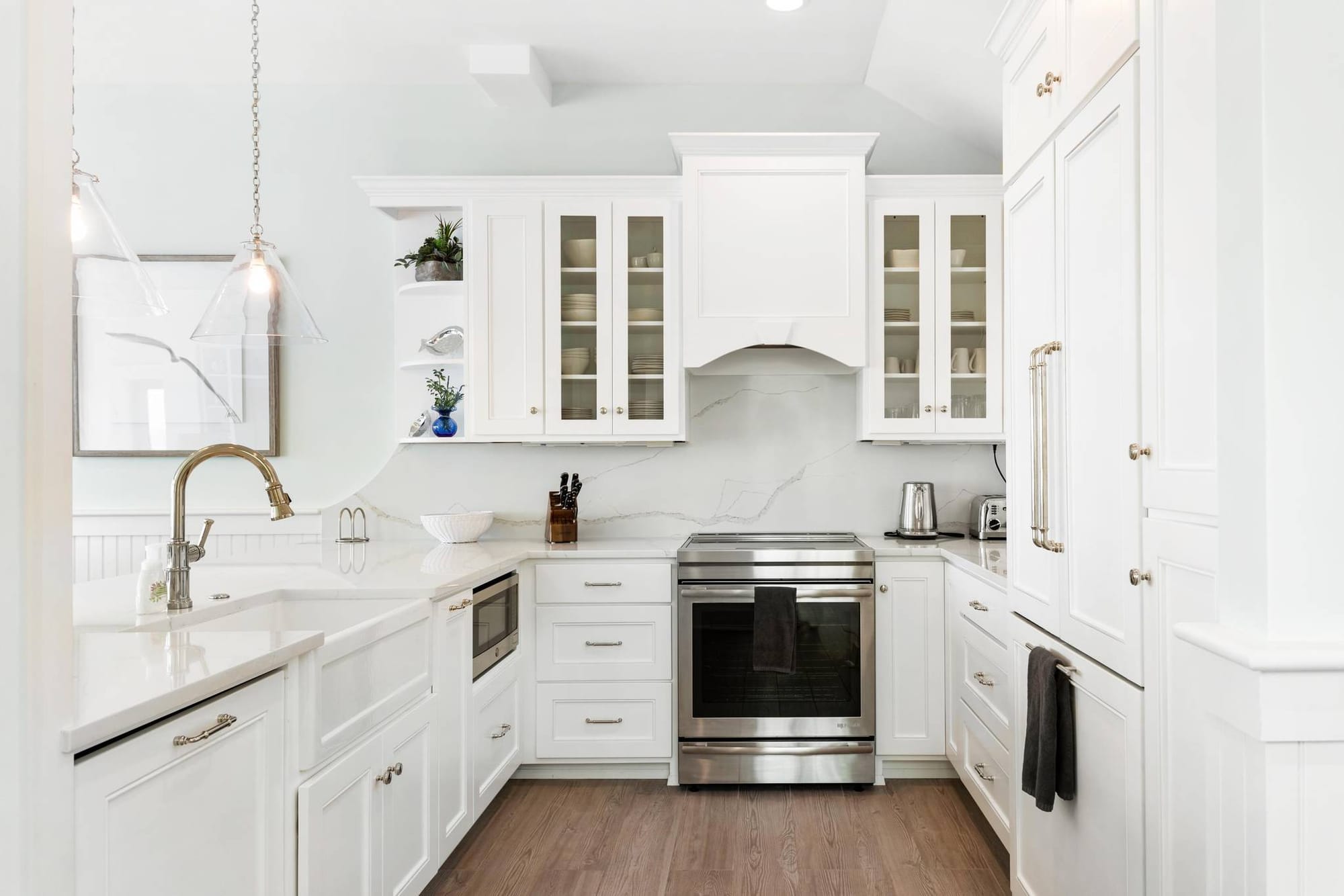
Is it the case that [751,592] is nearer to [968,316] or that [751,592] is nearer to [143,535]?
[968,316]

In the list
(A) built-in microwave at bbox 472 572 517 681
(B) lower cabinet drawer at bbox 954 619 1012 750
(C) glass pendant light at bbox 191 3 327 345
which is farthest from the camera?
(A) built-in microwave at bbox 472 572 517 681

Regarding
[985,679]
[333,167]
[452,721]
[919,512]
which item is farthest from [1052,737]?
[333,167]

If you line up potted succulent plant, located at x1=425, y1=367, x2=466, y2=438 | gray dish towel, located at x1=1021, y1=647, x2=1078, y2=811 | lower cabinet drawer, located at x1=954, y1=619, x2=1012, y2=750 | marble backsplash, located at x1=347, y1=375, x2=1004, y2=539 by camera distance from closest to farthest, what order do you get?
1. gray dish towel, located at x1=1021, y1=647, x2=1078, y2=811
2. lower cabinet drawer, located at x1=954, y1=619, x2=1012, y2=750
3. potted succulent plant, located at x1=425, y1=367, x2=466, y2=438
4. marble backsplash, located at x1=347, y1=375, x2=1004, y2=539

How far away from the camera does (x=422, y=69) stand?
3.52m

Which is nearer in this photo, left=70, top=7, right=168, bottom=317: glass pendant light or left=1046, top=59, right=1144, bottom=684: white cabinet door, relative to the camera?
left=1046, top=59, right=1144, bottom=684: white cabinet door

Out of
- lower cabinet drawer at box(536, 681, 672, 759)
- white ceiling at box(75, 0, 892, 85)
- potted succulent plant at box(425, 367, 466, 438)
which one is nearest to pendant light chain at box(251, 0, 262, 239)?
white ceiling at box(75, 0, 892, 85)

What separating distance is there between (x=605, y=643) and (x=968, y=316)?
6.46 ft

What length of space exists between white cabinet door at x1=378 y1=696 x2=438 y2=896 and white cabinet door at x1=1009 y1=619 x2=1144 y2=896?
155cm

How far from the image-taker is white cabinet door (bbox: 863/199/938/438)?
329 cm

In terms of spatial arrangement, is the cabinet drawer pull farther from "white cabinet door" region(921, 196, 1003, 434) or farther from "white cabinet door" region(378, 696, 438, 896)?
"white cabinet door" region(921, 196, 1003, 434)

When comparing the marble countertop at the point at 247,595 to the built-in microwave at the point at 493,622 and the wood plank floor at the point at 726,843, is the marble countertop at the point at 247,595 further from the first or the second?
the wood plank floor at the point at 726,843

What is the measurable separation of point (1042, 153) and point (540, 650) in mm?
2313

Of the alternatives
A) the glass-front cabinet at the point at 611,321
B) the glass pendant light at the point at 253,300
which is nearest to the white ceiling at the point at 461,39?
the glass-front cabinet at the point at 611,321

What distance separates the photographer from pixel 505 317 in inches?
130
